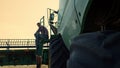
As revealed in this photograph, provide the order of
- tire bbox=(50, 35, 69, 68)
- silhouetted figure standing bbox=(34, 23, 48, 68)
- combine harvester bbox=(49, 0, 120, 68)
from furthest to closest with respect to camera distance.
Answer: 1. silhouetted figure standing bbox=(34, 23, 48, 68)
2. tire bbox=(50, 35, 69, 68)
3. combine harvester bbox=(49, 0, 120, 68)

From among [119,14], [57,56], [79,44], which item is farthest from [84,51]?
[57,56]

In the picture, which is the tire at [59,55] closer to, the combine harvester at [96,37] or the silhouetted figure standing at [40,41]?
the combine harvester at [96,37]

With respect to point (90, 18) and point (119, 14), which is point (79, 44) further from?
point (90, 18)

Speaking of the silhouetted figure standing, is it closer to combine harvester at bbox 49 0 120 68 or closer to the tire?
the tire

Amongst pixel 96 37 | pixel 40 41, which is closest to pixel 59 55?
pixel 96 37

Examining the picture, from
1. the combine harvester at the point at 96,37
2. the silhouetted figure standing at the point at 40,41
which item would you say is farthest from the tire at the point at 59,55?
the silhouetted figure standing at the point at 40,41

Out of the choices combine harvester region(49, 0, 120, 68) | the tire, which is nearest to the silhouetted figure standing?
the tire

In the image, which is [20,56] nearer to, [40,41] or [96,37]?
[40,41]

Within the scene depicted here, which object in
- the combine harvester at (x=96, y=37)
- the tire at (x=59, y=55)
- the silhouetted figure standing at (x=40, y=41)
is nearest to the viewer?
the combine harvester at (x=96, y=37)

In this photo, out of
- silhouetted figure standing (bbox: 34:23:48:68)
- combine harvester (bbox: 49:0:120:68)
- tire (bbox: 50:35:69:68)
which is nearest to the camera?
combine harvester (bbox: 49:0:120:68)

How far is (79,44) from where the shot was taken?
1271 millimetres

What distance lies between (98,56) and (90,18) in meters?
0.78

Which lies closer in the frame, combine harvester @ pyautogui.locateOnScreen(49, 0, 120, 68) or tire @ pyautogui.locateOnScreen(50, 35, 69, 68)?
combine harvester @ pyautogui.locateOnScreen(49, 0, 120, 68)

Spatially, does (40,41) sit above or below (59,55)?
Result: above
